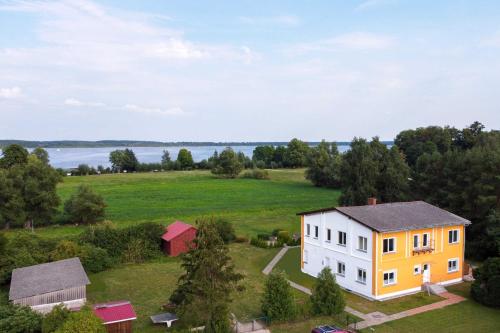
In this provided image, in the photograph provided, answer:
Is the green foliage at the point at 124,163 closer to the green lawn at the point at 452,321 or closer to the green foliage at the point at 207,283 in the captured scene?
the green foliage at the point at 207,283

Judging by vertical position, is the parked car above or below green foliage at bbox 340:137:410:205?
below

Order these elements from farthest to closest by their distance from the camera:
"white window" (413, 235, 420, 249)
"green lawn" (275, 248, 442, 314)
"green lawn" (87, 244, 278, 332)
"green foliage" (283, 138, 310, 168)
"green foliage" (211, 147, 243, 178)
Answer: "green foliage" (283, 138, 310, 168) → "green foliage" (211, 147, 243, 178) → "white window" (413, 235, 420, 249) → "green lawn" (87, 244, 278, 332) → "green lawn" (275, 248, 442, 314)

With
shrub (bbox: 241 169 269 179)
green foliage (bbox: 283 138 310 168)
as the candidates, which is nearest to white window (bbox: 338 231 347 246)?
shrub (bbox: 241 169 269 179)

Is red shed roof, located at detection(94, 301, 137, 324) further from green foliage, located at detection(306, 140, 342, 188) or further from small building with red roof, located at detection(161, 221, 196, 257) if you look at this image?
green foliage, located at detection(306, 140, 342, 188)

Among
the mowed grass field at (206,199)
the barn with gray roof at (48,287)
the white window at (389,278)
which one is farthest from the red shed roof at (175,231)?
the white window at (389,278)

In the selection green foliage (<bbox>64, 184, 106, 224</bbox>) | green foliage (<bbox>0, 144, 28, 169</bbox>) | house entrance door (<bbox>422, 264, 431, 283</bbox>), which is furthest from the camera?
green foliage (<bbox>0, 144, 28, 169</bbox>)

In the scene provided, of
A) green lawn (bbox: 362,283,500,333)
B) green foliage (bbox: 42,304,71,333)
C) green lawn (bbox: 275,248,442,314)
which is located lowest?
green lawn (bbox: 275,248,442,314)
